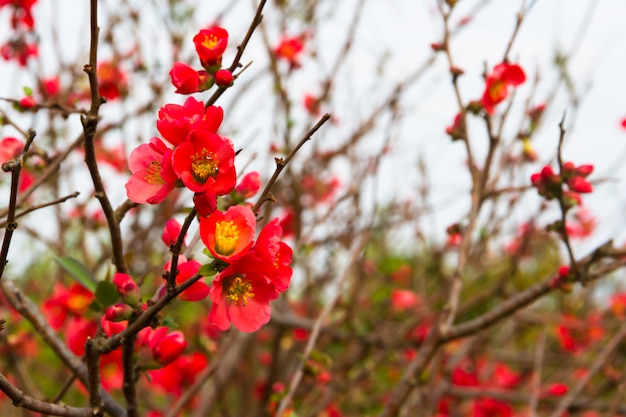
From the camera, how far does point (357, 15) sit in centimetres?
232

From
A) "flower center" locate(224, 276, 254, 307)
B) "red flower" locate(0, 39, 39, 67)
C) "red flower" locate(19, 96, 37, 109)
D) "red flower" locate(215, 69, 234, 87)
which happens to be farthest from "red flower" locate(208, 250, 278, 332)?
"red flower" locate(0, 39, 39, 67)

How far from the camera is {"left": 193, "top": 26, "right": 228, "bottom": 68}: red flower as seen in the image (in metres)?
0.82

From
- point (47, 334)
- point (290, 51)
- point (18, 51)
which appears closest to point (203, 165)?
point (47, 334)

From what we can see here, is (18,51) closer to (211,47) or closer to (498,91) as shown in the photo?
(211,47)

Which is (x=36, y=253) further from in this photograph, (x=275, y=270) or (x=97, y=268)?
(x=275, y=270)

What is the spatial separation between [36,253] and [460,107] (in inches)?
105

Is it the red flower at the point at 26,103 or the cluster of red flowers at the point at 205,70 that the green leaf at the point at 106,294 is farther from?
the red flower at the point at 26,103

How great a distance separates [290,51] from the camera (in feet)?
8.20

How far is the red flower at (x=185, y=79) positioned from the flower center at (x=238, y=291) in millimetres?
249

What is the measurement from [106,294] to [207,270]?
258 mm

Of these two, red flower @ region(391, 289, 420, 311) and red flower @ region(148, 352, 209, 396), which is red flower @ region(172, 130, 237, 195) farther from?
red flower @ region(391, 289, 420, 311)

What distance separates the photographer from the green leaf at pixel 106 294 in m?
0.88

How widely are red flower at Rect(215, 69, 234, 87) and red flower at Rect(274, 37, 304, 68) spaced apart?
174 cm

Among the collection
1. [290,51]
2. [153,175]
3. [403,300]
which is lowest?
[153,175]
